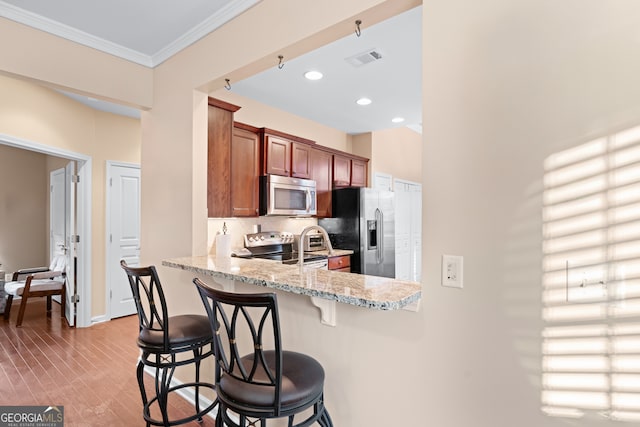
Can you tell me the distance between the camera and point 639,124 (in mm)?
1004

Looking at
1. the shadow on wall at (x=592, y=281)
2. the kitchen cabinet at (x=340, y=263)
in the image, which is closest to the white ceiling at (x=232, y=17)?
the shadow on wall at (x=592, y=281)

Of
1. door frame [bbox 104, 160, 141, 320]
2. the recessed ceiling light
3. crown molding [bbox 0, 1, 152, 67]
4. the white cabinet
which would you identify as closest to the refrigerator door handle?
the white cabinet

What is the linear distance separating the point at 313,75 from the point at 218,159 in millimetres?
1246

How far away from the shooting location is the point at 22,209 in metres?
6.09

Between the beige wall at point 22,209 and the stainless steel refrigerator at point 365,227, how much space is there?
5.37m

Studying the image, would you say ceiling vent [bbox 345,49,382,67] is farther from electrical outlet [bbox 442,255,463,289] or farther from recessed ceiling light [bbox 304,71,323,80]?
electrical outlet [bbox 442,255,463,289]

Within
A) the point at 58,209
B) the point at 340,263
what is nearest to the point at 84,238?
the point at 58,209

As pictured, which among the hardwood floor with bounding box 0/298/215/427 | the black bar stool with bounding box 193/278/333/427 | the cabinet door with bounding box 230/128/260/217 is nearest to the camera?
the black bar stool with bounding box 193/278/333/427

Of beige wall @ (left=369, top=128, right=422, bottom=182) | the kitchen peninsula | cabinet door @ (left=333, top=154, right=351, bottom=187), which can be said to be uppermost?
beige wall @ (left=369, top=128, right=422, bottom=182)

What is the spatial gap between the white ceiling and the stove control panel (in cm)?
165

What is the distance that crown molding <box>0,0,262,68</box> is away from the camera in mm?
2283

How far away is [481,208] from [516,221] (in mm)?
126

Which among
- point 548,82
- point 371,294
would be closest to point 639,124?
point 548,82

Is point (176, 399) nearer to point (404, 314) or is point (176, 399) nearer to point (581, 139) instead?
point (404, 314)
